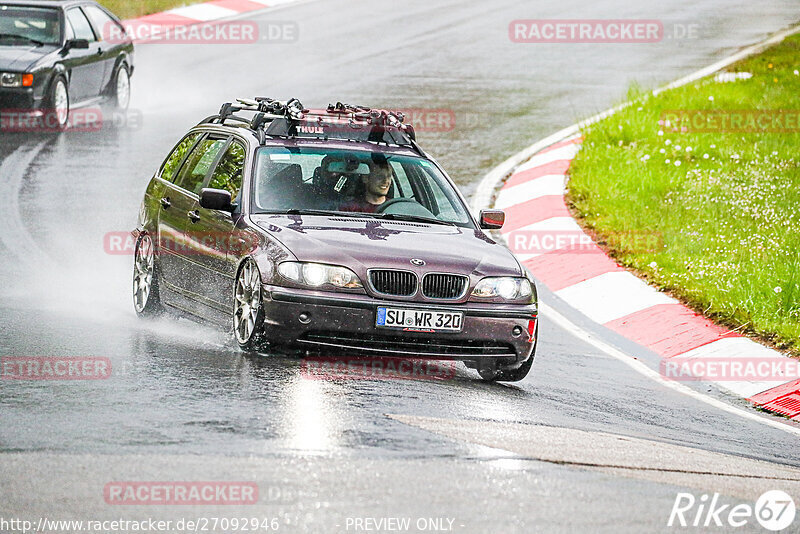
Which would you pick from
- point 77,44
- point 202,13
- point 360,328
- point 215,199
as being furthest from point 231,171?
point 202,13

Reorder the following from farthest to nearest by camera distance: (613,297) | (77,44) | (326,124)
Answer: (77,44) → (613,297) → (326,124)

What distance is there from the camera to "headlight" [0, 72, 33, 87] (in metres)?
18.1

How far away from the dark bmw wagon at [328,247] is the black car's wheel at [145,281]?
15 millimetres

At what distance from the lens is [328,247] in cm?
911

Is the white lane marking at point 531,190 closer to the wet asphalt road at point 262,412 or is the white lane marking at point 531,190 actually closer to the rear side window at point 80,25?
the wet asphalt road at point 262,412

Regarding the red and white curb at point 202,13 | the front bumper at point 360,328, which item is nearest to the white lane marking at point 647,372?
the front bumper at point 360,328

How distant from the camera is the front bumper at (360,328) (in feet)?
29.1

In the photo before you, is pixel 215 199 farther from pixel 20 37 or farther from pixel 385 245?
pixel 20 37

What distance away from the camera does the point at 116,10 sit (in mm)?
28781

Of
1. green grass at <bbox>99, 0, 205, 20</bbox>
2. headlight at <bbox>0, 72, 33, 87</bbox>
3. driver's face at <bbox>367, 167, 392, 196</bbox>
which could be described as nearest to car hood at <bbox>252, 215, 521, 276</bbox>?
driver's face at <bbox>367, 167, 392, 196</bbox>

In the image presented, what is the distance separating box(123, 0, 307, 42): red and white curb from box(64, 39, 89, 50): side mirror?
8148 millimetres

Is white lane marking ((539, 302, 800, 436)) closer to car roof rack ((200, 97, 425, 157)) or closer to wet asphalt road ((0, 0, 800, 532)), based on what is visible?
wet asphalt road ((0, 0, 800, 532))

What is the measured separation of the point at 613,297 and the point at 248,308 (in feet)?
15.2

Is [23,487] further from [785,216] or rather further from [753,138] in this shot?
[753,138]
